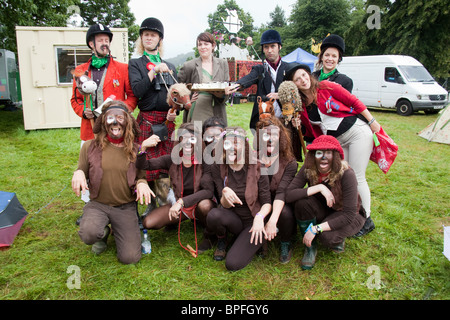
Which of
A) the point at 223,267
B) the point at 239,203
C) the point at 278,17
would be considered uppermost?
the point at 278,17

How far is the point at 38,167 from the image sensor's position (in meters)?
5.93

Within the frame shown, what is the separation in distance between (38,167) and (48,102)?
3781mm

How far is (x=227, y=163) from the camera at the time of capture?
10.0 ft

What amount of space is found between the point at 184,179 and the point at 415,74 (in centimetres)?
1327

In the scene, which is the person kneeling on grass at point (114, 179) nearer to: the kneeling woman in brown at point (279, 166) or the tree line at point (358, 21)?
the kneeling woman in brown at point (279, 166)

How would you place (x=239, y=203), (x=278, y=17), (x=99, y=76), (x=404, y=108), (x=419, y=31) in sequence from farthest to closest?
(x=278, y=17) → (x=419, y=31) → (x=404, y=108) → (x=99, y=76) → (x=239, y=203)

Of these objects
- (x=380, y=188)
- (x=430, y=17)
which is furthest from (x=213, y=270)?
(x=430, y=17)

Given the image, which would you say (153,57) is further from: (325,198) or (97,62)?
(325,198)

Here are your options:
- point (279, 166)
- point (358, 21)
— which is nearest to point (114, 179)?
point (279, 166)

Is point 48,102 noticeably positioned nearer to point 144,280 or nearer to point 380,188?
point 144,280

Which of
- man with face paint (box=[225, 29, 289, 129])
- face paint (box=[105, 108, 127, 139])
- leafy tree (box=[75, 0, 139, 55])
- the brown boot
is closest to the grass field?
the brown boot

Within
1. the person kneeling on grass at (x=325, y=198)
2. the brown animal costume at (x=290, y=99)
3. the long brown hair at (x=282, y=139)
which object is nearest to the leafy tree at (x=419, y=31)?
the brown animal costume at (x=290, y=99)

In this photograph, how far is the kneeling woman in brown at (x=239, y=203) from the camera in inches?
114

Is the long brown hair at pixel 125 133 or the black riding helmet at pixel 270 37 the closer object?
the long brown hair at pixel 125 133
